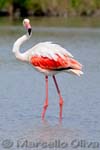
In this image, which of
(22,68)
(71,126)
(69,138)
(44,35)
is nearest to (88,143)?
(69,138)

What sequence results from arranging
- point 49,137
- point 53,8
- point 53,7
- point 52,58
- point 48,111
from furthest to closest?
point 53,8, point 53,7, point 48,111, point 52,58, point 49,137

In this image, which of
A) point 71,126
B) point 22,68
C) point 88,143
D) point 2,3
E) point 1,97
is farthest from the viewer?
point 2,3

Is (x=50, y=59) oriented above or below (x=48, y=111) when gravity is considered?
above

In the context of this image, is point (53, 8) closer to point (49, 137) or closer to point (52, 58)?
point (52, 58)

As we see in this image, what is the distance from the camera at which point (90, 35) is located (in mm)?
37469

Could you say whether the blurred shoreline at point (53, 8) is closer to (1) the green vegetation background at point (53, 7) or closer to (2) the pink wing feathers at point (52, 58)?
(1) the green vegetation background at point (53, 7)

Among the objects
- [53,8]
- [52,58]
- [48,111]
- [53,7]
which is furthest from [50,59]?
[53,8]

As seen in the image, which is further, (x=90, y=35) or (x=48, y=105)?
(x=90, y=35)

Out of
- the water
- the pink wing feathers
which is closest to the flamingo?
the pink wing feathers

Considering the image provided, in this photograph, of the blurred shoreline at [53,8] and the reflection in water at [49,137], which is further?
A: the blurred shoreline at [53,8]

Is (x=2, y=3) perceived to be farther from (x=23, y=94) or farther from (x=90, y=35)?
(x=23, y=94)

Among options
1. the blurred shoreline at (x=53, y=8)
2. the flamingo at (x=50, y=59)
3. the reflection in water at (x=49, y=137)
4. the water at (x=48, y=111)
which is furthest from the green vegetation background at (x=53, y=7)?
the reflection in water at (x=49, y=137)

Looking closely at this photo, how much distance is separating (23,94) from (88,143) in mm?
4769

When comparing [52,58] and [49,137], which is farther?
[52,58]
